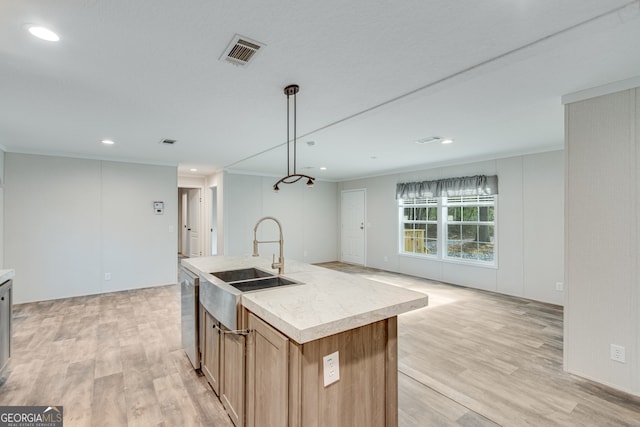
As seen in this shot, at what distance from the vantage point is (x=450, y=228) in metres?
5.79

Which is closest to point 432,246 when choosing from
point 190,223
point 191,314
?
point 191,314

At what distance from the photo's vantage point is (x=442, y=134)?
145 inches

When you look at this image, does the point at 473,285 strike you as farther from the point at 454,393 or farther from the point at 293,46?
the point at 293,46

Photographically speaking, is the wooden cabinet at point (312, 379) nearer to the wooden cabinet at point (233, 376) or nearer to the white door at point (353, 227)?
the wooden cabinet at point (233, 376)

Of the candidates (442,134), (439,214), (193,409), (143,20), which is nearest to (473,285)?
(439,214)

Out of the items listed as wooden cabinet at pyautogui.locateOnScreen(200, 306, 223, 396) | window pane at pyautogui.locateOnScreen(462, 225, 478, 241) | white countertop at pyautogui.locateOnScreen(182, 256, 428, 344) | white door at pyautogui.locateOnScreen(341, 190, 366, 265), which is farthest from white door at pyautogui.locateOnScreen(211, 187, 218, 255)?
window pane at pyautogui.locateOnScreen(462, 225, 478, 241)

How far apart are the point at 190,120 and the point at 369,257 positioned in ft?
17.9

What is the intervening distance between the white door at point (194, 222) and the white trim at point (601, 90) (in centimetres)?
781

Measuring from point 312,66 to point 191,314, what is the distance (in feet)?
7.31

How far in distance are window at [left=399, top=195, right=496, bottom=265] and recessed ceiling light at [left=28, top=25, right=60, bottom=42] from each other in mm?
5712

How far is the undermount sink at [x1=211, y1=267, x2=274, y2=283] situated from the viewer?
244 cm

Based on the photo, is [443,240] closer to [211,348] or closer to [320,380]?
[211,348]

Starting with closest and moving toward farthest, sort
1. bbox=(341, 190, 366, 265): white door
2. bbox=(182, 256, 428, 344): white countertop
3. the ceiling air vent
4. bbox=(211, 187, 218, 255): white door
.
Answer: bbox=(182, 256, 428, 344): white countertop, the ceiling air vent, bbox=(211, 187, 218, 255): white door, bbox=(341, 190, 366, 265): white door

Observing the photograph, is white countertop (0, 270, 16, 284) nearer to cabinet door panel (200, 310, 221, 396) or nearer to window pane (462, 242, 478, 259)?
cabinet door panel (200, 310, 221, 396)
